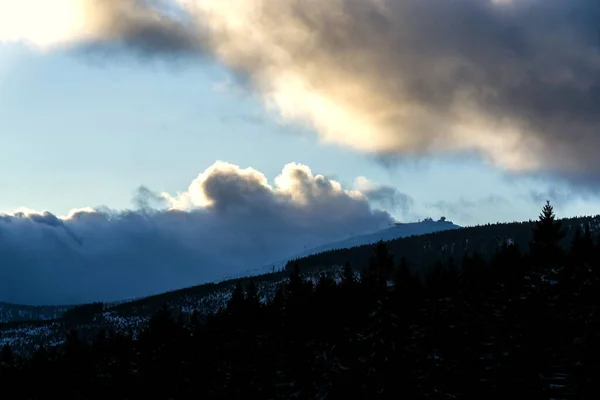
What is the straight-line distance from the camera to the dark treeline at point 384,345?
6325 centimetres

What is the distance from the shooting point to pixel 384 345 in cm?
6281

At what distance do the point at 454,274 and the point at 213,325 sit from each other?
125 ft

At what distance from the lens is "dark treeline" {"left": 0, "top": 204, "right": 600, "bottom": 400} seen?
63.2 meters

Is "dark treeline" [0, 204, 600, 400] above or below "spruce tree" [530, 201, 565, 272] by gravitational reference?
below

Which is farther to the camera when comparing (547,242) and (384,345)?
(547,242)

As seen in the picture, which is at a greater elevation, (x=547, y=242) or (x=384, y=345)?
(x=547, y=242)

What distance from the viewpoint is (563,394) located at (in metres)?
62.9

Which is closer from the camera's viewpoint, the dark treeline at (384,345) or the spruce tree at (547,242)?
the dark treeline at (384,345)

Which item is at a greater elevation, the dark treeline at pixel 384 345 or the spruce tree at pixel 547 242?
the spruce tree at pixel 547 242

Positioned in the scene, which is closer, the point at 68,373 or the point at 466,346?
the point at 466,346

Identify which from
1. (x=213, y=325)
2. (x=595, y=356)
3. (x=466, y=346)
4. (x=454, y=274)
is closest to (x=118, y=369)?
(x=213, y=325)

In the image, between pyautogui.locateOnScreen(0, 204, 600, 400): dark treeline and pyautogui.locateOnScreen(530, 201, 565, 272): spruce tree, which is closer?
pyautogui.locateOnScreen(0, 204, 600, 400): dark treeline

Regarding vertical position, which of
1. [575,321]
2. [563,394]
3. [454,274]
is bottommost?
[563,394]

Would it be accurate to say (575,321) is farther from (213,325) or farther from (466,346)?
(213,325)
